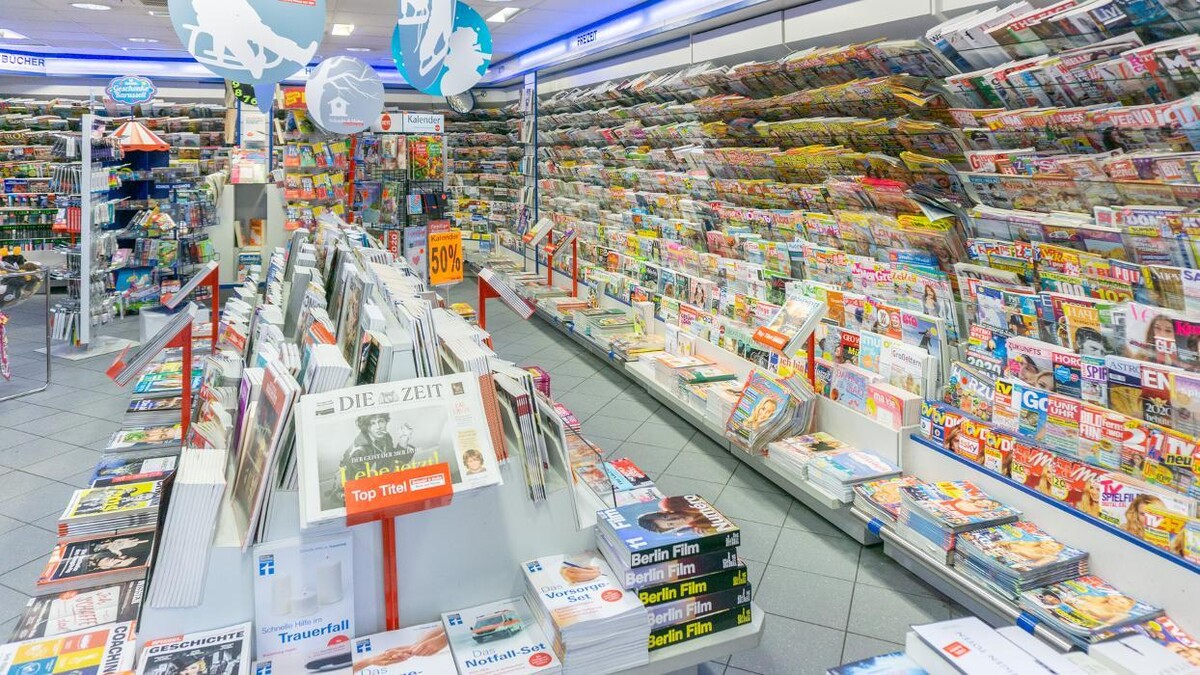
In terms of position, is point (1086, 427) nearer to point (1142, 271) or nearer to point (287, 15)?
point (1142, 271)

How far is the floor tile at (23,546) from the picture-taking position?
3.05m

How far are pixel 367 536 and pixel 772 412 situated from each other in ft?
8.14

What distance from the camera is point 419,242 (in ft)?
23.3

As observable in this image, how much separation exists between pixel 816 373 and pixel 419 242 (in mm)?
4402

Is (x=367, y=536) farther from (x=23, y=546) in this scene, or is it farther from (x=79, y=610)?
(x=23, y=546)

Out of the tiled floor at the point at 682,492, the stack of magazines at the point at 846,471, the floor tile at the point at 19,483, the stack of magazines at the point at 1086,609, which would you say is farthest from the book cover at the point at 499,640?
the floor tile at the point at 19,483

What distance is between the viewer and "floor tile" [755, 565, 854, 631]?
2.73m

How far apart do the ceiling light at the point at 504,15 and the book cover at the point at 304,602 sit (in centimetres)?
665

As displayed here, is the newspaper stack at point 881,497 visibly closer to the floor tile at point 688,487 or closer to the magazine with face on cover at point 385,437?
the floor tile at point 688,487

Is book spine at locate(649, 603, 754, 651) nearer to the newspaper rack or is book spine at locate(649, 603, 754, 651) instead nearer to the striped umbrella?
the newspaper rack

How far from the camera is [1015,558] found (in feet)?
8.16

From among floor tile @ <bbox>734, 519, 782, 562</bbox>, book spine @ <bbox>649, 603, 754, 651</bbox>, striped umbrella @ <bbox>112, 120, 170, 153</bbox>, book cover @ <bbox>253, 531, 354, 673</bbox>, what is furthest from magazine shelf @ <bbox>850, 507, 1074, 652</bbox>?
striped umbrella @ <bbox>112, 120, 170, 153</bbox>

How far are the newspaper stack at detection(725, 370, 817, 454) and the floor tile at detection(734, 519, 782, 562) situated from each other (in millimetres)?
432

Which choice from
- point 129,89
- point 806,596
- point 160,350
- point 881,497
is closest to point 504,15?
point 160,350
